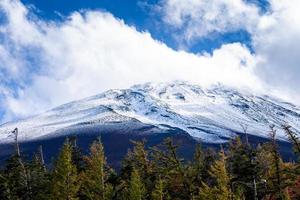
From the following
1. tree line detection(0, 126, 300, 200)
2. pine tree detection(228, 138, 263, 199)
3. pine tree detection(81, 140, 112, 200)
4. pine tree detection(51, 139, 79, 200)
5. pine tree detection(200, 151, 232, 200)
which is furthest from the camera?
pine tree detection(81, 140, 112, 200)

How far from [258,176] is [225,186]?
15.2 feet

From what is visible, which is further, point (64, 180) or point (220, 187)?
point (64, 180)

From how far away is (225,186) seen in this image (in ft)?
191

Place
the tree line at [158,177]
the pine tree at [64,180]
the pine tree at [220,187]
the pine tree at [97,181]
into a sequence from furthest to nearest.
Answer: the pine tree at [97,181] < the pine tree at [64,180] < the pine tree at [220,187] < the tree line at [158,177]

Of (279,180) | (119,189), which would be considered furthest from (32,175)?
(279,180)

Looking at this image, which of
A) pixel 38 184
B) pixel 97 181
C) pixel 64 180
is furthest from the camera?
pixel 97 181

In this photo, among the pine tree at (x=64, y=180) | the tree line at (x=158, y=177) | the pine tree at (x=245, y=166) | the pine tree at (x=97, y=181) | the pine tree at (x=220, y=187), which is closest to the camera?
the tree line at (x=158, y=177)

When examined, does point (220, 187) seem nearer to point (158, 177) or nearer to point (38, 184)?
point (158, 177)

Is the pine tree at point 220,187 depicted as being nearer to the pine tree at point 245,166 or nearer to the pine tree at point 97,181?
the pine tree at point 245,166

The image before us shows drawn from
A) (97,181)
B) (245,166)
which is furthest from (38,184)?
(245,166)

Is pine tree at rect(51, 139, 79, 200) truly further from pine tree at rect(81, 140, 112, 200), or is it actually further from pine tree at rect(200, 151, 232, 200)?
pine tree at rect(200, 151, 232, 200)

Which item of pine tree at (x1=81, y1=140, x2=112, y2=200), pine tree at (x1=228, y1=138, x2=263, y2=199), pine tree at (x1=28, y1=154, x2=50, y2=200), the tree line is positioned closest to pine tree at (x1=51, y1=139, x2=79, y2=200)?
the tree line

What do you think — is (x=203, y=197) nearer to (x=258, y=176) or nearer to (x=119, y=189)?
(x=258, y=176)

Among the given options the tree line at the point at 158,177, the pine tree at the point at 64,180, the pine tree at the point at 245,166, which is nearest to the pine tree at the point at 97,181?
the tree line at the point at 158,177
